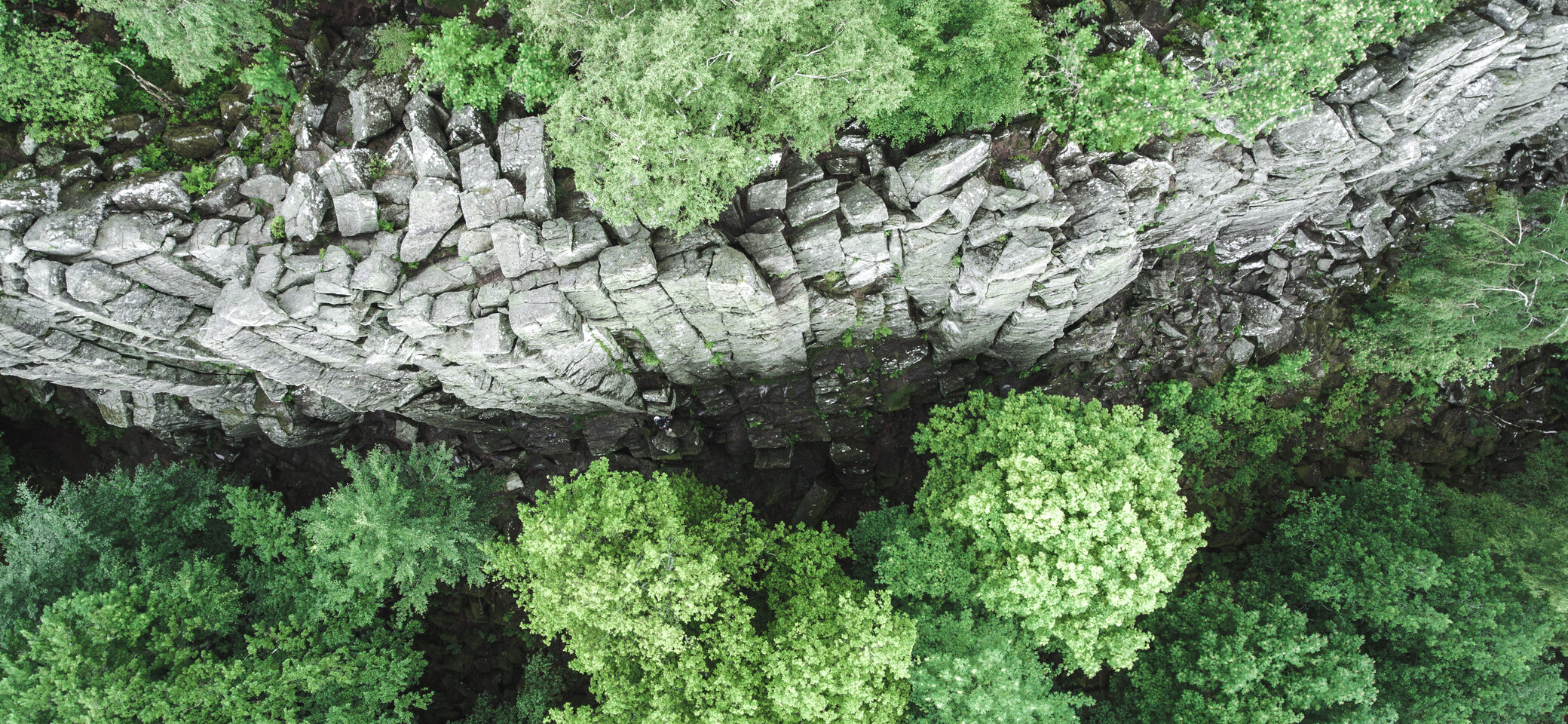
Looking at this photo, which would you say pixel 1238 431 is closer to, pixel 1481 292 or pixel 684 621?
pixel 1481 292

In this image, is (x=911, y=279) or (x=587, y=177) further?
(x=911, y=279)

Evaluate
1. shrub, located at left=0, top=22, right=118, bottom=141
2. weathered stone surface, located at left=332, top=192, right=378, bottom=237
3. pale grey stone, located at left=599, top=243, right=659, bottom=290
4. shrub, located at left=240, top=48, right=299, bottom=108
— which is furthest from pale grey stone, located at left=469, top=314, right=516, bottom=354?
shrub, located at left=0, top=22, right=118, bottom=141

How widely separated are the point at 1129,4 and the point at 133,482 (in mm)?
34317

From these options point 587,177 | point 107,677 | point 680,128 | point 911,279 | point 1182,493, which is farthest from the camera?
point 1182,493

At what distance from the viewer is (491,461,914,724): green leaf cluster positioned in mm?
17062

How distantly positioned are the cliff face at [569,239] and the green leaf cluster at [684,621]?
5.22 meters

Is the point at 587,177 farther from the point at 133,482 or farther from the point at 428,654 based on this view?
the point at 428,654

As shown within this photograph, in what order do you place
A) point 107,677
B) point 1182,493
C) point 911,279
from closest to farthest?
point 107,677 → point 911,279 → point 1182,493

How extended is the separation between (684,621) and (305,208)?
582 inches

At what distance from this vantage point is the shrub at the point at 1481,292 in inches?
816

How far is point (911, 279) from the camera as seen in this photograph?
2083cm

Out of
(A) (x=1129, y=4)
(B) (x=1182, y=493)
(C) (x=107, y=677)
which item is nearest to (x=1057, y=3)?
(A) (x=1129, y=4)

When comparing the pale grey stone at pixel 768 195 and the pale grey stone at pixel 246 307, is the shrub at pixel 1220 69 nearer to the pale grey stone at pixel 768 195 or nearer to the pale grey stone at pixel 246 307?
the pale grey stone at pixel 768 195

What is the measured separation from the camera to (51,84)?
57.5ft
